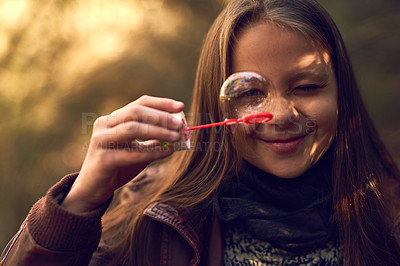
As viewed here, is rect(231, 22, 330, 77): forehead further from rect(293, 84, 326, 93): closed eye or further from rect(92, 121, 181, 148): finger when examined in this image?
rect(92, 121, 181, 148): finger

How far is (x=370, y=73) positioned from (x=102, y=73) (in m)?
2.27

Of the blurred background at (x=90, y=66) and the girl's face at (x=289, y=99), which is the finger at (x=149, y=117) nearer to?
the girl's face at (x=289, y=99)

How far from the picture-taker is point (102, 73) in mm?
3404

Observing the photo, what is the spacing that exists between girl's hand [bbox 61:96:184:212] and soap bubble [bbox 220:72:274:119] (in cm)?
33

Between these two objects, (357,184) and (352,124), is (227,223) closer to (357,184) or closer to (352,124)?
(357,184)

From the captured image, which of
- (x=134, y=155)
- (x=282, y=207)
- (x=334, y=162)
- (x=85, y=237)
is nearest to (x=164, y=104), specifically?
(x=134, y=155)

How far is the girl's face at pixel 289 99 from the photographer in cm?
145

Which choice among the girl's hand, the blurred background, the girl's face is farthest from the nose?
the blurred background

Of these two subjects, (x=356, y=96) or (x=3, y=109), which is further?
(x=3, y=109)

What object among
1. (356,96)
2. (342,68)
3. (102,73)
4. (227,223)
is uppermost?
(102,73)

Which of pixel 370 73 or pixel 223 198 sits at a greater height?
pixel 370 73

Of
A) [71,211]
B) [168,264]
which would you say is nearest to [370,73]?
[168,264]

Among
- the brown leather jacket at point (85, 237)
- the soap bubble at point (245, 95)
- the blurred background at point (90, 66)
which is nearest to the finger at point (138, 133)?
the brown leather jacket at point (85, 237)

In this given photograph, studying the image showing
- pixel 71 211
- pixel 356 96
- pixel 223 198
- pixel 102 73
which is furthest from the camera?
pixel 102 73
